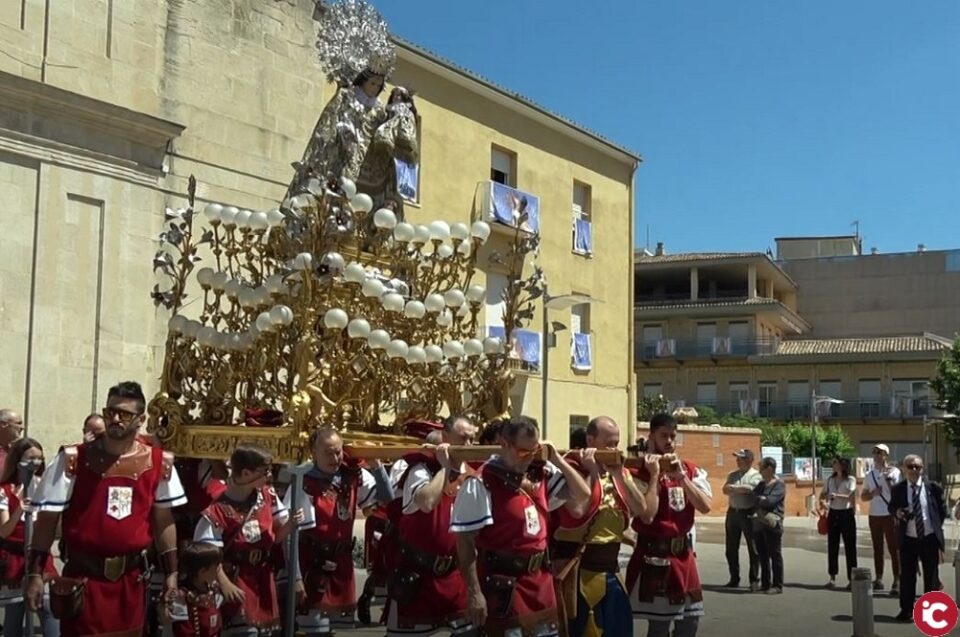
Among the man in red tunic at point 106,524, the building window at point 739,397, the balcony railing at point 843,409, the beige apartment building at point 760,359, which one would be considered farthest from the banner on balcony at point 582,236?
the building window at point 739,397

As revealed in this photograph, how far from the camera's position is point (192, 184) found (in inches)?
381

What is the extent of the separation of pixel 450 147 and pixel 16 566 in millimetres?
17032

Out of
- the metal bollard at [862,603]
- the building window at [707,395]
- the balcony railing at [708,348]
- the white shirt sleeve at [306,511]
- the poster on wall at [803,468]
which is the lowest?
the metal bollard at [862,603]

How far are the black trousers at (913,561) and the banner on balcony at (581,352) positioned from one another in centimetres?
1496

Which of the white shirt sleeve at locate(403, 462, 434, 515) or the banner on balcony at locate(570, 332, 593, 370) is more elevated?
Answer: the banner on balcony at locate(570, 332, 593, 370)

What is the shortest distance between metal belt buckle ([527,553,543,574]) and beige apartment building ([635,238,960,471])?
46.1 m

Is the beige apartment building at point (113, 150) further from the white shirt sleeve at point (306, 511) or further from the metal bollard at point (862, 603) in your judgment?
the white shirt sleeve at point (306, 511)

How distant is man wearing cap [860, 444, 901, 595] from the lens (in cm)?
1388

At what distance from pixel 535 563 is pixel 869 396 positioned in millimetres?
50632

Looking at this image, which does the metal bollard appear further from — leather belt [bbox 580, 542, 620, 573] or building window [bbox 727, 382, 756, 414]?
building window [bbox 727, 382, 756, 414]

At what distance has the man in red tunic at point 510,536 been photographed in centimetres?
587

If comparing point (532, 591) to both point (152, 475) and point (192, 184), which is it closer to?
point (152, 475)

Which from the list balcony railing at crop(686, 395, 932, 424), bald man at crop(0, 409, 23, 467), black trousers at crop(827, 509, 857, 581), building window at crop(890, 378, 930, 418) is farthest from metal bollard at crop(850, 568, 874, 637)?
building window at crop(890, 378, 930, 418)

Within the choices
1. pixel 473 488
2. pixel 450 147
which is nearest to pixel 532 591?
pixel 473 488
